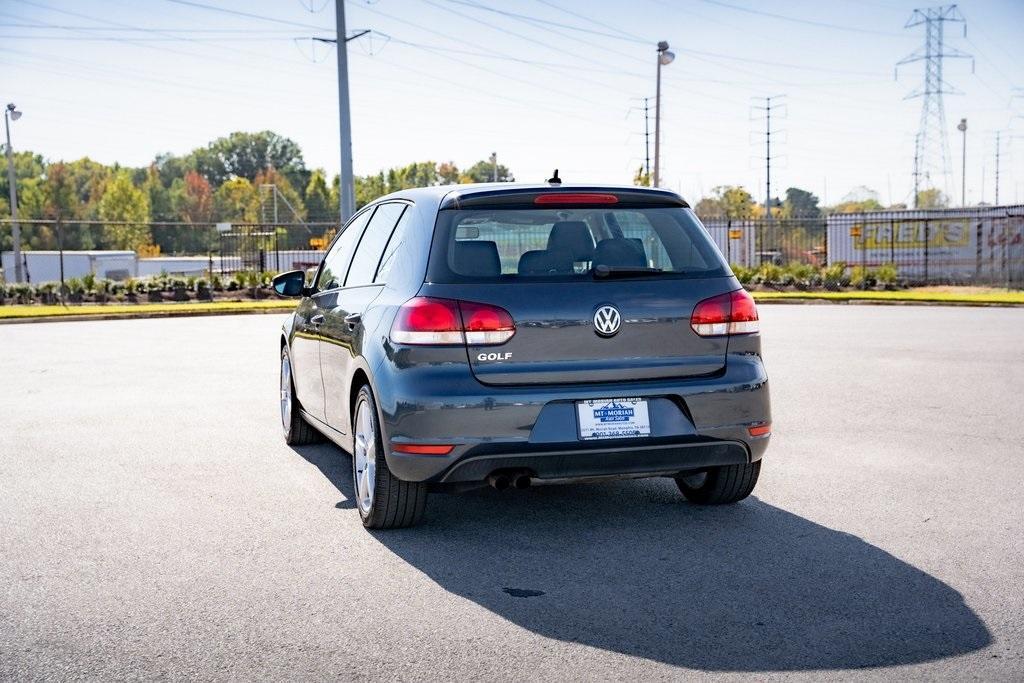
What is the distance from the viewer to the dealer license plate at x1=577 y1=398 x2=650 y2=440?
5.39m

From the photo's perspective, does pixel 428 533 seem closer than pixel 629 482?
Yes

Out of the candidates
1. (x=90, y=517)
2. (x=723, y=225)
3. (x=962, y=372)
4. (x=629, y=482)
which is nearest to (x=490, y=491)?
(x=629, y=482)

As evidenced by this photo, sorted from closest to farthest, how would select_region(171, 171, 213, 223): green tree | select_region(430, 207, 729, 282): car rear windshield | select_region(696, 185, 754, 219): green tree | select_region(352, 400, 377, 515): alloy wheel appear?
select_region(430, 207, 729, 282): car rear windshield → select_region(352, 400, 377, 515): alloy wheel → select_region(696, 185, 754, 219): green tree → select_region(171, 171, 213, 223): green tree

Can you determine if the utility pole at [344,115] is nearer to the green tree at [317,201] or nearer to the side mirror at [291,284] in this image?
the side mirror at [291,284]

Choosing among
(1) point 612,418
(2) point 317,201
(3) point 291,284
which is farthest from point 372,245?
(2) point 317,201

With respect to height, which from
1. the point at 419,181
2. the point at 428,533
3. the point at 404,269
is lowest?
the point at 428,533

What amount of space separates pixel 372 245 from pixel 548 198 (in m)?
1.41

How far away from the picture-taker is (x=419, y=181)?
166m

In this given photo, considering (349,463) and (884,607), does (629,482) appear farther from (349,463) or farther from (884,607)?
(884,607)

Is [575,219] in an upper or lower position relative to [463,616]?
upper

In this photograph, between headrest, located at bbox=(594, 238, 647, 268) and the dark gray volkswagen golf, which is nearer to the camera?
the dark gray volkswagen golf

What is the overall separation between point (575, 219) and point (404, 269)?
2.98 feet

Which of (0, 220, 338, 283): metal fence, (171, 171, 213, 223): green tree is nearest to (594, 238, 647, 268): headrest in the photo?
(0, 220, 338, 283): metal fence

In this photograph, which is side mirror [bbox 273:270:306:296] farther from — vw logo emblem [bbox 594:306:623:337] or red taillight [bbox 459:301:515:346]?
vw logo emblem [bbox 594:306:623:337]
